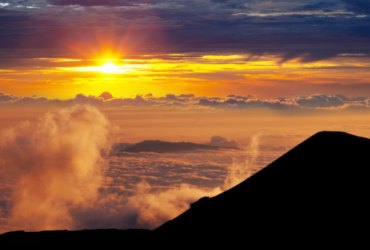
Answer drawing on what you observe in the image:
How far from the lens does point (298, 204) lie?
68.9 feet

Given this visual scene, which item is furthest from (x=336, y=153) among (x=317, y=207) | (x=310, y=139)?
(x=317, y=207)

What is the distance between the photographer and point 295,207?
2094 cm

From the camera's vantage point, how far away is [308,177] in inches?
880

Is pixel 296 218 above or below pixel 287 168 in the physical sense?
below

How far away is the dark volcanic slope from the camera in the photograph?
19.2m

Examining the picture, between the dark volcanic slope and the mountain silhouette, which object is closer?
the mountain silhouette

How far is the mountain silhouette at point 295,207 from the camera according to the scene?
19062 mm

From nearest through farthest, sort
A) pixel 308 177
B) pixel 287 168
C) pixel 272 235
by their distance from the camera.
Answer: pixel 272 235 → pixel 308 177 → pixel 287 168

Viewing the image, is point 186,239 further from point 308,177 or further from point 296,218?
point 308,177

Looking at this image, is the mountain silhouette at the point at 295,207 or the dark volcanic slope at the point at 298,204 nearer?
the mountain silhouette at the point at 295,207

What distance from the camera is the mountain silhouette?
62.5 feet

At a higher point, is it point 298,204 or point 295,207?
point 298,204

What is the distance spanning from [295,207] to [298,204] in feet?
0.85

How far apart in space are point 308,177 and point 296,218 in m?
3.24
